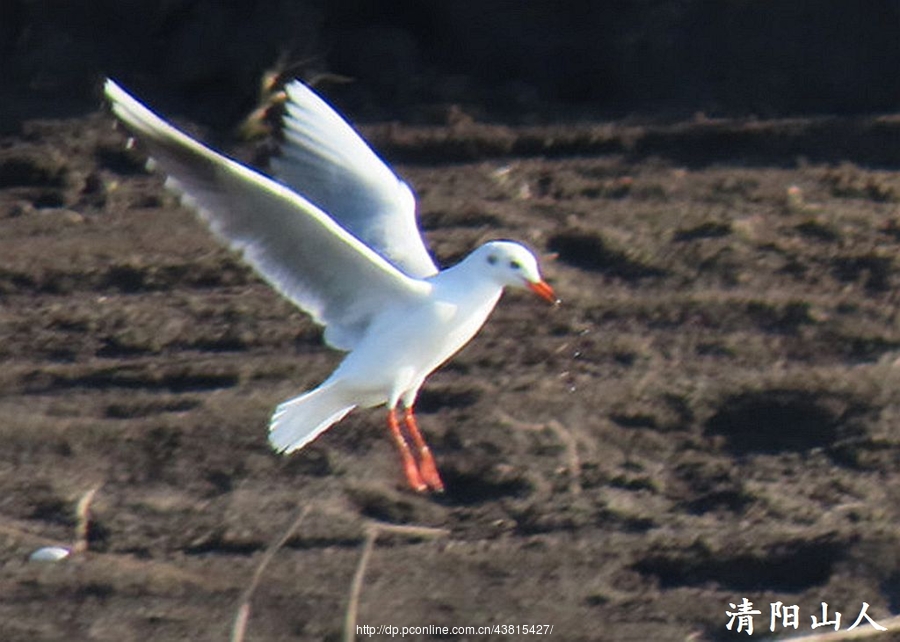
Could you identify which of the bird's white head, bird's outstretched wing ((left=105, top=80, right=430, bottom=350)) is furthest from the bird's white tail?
the bird's white head

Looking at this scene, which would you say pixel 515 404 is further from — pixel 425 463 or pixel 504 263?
pixel 504 263

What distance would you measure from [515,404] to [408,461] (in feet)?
2.22

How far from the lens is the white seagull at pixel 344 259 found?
725 centimetres

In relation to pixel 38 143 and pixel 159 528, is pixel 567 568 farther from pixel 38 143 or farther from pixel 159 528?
pixel 38 143

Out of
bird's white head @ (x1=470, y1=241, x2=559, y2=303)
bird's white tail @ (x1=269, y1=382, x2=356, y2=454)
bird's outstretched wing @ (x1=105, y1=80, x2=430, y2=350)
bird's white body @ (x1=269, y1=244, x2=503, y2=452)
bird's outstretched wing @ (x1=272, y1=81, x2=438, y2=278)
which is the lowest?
bird's white tail @ (x1=269, y1=382, x2=356, y2=454)

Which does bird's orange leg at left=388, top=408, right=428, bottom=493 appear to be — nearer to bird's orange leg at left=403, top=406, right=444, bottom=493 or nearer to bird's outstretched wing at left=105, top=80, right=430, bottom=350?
bird's orange leg at left=403, top=406, right=444, bottom=493

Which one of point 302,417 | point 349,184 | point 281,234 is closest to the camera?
point 281,234

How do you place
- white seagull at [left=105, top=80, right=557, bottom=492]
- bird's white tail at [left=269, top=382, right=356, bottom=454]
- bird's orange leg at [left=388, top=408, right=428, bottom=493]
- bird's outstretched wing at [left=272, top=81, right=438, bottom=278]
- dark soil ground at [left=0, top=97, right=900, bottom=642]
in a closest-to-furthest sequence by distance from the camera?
white seagull at [left=105, top=80, right=557, bottom=492] < dark soil ground at [left=0, top=97, right=900, bottom=642] < bird's white tail at [left=269, top=382, right=356, bottom=454] < bird's orange leg at [left=388, top=408, right=428, bottom=493] < bird's outstretched wing at [left=272, top=81, right=438, bottom=278]

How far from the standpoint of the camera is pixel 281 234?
7445mm

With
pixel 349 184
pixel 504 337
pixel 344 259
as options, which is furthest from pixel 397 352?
pixel 504 337

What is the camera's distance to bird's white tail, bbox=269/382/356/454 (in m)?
7.59

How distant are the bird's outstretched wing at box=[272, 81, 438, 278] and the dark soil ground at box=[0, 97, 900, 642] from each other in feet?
2.13

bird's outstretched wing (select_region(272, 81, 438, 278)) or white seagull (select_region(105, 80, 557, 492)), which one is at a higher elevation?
bird's outstretched wing (select_region(272, 81, 438, 278))

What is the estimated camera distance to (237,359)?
28.5ft
